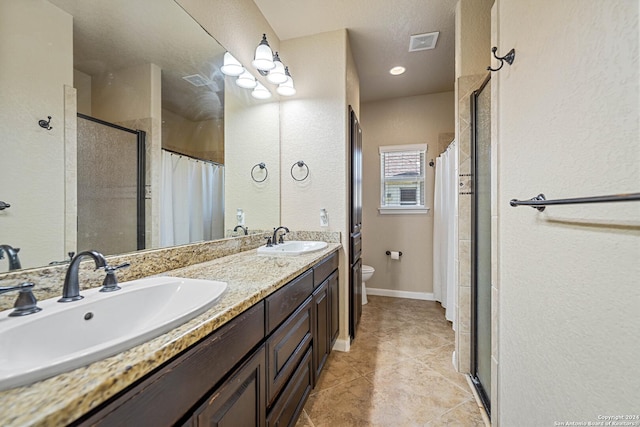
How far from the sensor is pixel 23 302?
64 cm

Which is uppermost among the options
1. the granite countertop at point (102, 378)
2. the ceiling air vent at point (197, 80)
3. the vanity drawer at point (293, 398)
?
the ceiling air vent at point (197, 80)

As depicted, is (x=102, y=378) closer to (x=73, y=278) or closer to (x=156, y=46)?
(x=73, y=278)

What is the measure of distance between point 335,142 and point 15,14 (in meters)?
1.73

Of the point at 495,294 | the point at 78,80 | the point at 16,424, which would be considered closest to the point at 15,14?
the point at 78,80

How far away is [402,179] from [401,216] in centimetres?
49

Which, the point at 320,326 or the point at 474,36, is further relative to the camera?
the point at 474,36

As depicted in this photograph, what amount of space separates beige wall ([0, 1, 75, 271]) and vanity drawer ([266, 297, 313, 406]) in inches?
31.5

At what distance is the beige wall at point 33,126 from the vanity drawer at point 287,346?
2.62 ft

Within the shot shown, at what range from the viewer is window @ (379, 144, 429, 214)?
3354 mm

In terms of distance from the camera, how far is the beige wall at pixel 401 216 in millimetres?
3273

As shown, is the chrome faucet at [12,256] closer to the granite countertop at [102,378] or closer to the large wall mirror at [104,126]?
the large wall mirror at [104,126]

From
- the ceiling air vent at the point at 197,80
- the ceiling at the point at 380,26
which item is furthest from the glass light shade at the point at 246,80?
the ceiling at the point at 380,26

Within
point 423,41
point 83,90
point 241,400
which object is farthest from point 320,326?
point 423,41

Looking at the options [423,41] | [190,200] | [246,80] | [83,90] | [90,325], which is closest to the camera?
[90,325]
